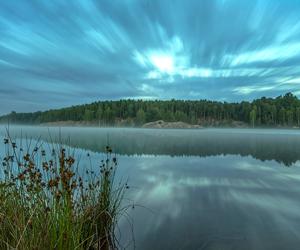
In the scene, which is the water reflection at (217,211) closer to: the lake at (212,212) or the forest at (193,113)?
the lake at (212,212)

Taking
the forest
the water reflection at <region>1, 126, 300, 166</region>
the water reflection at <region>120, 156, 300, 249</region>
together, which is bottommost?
the water reflection at <region>1, 126, 300, 166</region>

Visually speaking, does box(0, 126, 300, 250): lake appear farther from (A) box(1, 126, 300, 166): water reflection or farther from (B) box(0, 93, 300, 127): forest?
(B) box(0, 93, 300, 127): forest

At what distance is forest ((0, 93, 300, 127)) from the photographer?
4107 inches

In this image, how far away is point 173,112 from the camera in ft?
379

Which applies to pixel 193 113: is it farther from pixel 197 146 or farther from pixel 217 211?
pixel 217 211

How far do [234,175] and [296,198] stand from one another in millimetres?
3391

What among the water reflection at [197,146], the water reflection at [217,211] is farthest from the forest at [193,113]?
the water reflection at [217,211]

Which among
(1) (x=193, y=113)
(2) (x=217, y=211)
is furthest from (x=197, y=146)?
(1) (x=193, y=113)

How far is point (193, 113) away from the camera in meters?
111

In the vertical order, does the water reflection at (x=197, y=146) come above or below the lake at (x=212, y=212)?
below

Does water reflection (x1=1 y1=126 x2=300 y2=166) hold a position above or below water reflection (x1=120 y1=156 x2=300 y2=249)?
below

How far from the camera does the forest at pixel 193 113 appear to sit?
104312 mm

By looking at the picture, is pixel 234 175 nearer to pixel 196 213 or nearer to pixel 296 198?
pixel 296 198

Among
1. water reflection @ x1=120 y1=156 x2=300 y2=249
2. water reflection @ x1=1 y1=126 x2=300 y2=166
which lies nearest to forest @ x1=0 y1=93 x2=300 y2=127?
water reflection @ x1=1 y1=126 x2=300 y2=166
